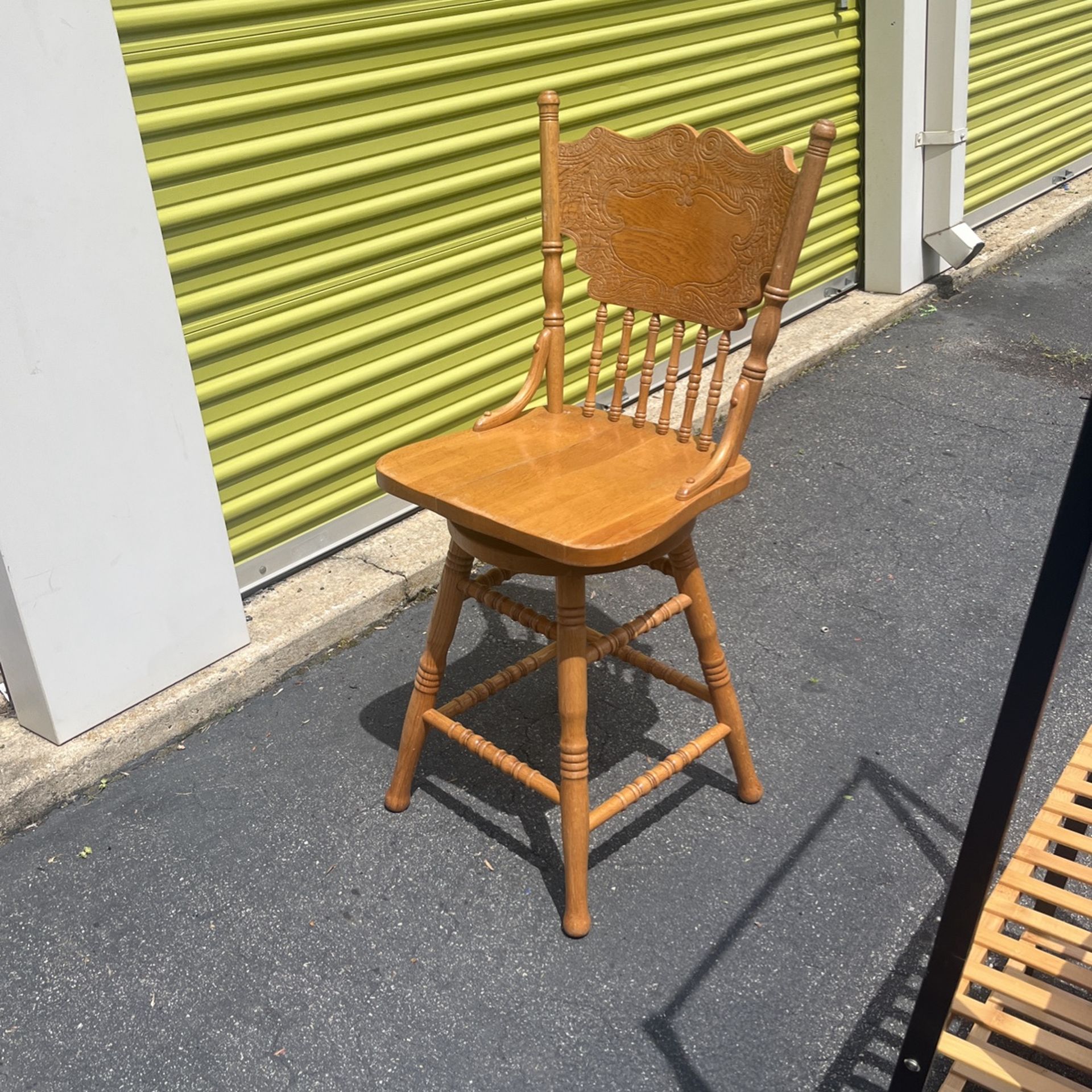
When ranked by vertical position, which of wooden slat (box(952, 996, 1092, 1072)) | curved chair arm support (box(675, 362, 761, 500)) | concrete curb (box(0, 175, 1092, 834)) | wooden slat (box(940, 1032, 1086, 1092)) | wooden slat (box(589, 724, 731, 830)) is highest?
curved chair arm support (box(675, 362, 761, 500))

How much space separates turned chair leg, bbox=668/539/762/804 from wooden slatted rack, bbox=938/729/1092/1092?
70 cm

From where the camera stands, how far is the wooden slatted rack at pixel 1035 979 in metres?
1.74

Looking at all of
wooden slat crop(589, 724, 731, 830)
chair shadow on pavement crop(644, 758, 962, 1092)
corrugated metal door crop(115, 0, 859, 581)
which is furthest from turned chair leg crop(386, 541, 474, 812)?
corrugated metal door crop(115, 0, 859, 581)

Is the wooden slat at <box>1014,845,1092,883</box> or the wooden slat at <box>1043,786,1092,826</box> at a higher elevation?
the wooden slat at <box>1043,786,1092,826</box>

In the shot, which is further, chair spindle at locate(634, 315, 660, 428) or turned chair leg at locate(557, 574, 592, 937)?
chair spindle at locate(634, 315, 660, 428)

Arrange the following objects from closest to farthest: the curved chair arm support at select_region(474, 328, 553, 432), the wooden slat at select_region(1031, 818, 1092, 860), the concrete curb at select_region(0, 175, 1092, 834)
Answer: the wooden slat at select_region(1031, 818, 1092, 860) → the curved chair arm support at select_region(474, 328, 553, 432) → the concrete curb at select_region(0, 175, 1092, 834)

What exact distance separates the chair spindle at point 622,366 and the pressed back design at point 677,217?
7 centimetres

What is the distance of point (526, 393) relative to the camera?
2.68m

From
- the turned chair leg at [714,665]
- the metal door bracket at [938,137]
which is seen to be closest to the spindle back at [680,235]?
the turned chair leg at [714,665]

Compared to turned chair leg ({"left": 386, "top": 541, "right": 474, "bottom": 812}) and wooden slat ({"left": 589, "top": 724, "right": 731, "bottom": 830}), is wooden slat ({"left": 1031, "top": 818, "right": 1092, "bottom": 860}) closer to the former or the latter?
wooden slat ({"left": 589, "top": 724, "right": 731, "bottom": 830})

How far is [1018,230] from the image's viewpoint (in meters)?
6.70

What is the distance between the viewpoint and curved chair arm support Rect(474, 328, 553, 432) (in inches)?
104

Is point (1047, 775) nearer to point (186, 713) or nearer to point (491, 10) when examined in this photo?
point (186, 713)

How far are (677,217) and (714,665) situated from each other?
0.93m
